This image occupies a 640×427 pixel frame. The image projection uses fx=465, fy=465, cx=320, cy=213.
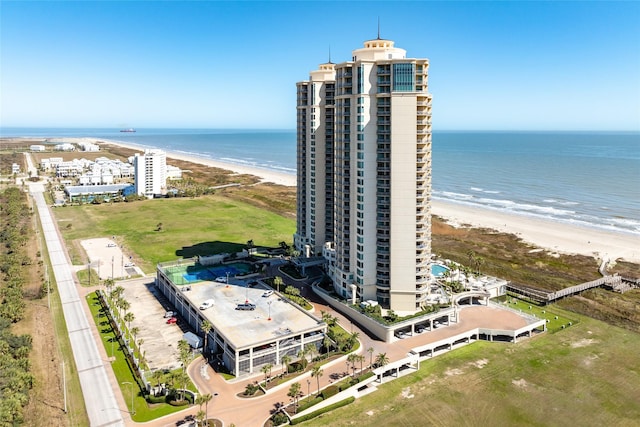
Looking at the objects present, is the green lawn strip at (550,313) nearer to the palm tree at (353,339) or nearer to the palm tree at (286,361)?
the palm tree at (353,339)

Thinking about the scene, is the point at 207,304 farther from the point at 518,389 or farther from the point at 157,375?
the point at 518,389

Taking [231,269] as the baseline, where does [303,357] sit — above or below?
below

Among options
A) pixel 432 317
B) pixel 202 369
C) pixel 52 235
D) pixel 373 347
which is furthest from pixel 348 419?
pixel 52 235

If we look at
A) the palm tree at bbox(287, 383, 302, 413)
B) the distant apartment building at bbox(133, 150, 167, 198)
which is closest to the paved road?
the palm tree at bbox(287, 383, 302, 413)

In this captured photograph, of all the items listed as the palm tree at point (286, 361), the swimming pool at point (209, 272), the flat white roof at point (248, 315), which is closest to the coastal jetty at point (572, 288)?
the flat white roof at point (248, 315)

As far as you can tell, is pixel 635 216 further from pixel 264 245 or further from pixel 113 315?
pixel 113 315

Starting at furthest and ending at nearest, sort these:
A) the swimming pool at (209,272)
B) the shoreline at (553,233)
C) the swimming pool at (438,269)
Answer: the shoreline at (553,233)
the swimming pool at (438,269)
the swimming pool at (209,272)

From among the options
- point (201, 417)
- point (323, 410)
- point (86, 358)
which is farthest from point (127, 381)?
point (323, 410)
